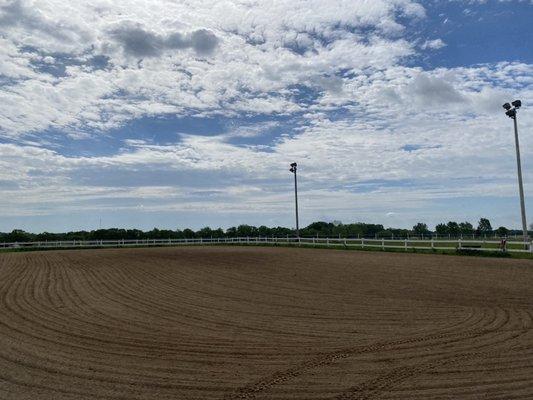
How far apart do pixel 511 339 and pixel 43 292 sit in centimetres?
1461

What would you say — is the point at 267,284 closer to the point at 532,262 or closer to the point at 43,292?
the point at 43,292

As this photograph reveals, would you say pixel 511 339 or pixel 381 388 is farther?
pixel 511 339

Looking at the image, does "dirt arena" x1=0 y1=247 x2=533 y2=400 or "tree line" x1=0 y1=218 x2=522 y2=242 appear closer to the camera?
"dirt arena" x1=0 y1=247 x2=533 y2=400

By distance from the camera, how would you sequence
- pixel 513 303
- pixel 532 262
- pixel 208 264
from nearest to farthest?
pixel 513 303 < pixel 532 262 < pixel 208 264

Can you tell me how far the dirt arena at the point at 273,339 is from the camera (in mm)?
6605

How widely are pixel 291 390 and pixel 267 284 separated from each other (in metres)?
11.7

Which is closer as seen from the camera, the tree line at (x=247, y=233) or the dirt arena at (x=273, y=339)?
the dirt arena at (x=273, y=339)

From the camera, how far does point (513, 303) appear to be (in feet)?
41.4

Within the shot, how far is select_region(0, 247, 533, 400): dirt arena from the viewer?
661 centimetres

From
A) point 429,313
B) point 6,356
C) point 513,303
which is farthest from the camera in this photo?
point 513,303

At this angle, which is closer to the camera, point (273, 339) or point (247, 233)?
point (273, 339)

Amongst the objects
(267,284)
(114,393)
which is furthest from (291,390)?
(267,284)

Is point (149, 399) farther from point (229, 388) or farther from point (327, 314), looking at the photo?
point (327, 314)

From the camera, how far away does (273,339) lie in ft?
30.7
